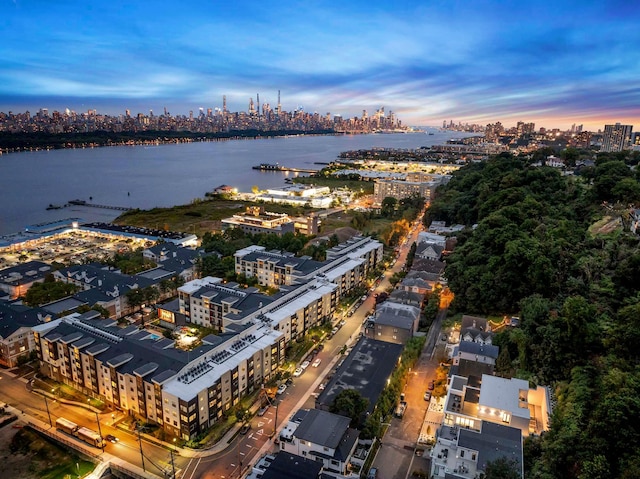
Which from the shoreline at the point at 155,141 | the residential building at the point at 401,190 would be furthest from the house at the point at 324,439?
the shoreline at the point at 155,141

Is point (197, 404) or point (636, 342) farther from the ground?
point (636, 342)

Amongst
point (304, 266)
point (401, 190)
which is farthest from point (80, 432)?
point (401, 190)

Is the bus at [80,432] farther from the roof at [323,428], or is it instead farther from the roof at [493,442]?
the roof at [493,442]

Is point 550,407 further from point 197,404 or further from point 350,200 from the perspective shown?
point 350,200

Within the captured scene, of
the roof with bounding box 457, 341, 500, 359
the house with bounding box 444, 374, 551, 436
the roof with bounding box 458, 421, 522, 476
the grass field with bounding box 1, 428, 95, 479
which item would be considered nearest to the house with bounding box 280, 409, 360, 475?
the roof with bounding box 458, 421, 522, 476

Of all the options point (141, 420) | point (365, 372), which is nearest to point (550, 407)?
point (365, 372)

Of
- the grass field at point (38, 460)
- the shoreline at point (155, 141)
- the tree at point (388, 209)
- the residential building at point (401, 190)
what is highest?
the shoreline at point (155, 141)
